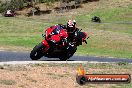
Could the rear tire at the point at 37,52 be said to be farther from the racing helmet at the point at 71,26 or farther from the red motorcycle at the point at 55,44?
the racing helmet at the point at 71,26

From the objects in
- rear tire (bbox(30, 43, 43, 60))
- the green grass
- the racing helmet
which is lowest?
the green grass

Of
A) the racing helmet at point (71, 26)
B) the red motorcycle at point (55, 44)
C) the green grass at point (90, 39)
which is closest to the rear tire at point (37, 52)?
the red motorcycle at point (55, 44)

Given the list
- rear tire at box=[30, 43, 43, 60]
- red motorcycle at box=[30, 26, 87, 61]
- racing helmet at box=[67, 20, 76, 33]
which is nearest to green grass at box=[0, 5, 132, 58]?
red motorcycle at box=[30, 26, 87, 61]

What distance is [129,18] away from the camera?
64.3 meters

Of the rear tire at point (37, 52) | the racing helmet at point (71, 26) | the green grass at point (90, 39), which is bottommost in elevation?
the green grass at point (90, 39)

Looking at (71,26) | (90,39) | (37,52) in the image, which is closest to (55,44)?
(37,52)

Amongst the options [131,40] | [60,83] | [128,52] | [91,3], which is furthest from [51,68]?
[91,3]

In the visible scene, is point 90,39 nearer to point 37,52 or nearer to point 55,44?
point 37,52

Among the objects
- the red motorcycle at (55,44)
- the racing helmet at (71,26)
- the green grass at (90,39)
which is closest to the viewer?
the racing helmet at (71,26)

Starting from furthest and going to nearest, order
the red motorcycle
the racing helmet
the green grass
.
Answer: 1. the green grass
2. the red motorcycle
3. the racing helmet

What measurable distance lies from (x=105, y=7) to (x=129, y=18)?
27.0 feet

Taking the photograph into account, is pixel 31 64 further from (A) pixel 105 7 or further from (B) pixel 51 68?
(A) pixel 105 7

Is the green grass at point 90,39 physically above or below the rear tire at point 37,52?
below

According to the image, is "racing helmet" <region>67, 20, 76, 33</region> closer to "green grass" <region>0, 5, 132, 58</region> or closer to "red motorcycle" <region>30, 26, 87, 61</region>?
"red motorcycle" <region>30, 26, 87, 61</region>
